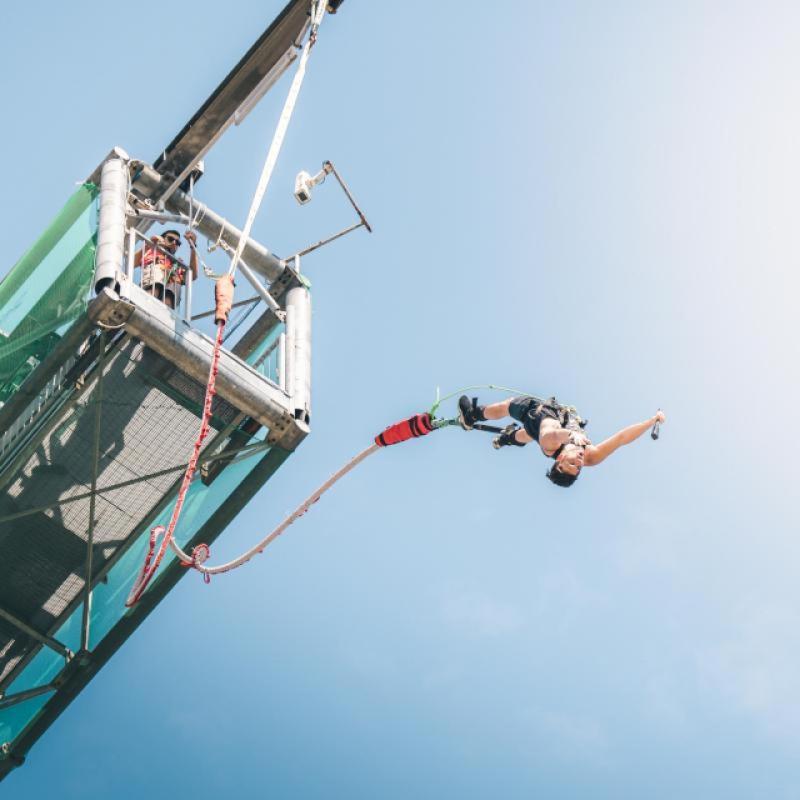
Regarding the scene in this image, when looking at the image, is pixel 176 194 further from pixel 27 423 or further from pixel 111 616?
pixel 111 616

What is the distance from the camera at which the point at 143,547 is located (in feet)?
63.7

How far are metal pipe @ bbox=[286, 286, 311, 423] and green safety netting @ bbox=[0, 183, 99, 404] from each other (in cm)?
288

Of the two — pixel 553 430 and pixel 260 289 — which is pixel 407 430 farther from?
pixel 260 289

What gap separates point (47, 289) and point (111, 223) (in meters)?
1.19

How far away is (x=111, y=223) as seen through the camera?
17781mm

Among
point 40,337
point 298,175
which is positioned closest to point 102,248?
point 40,337

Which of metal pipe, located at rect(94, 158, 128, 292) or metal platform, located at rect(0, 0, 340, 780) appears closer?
metal pipe, located at rect(94, 158, 128, 292)

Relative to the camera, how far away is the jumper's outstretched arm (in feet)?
49.7

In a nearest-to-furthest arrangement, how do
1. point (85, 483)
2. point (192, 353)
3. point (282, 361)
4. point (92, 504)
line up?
point (192, 353)
point (92, 504)
point (85, 483)
point (282, 361)

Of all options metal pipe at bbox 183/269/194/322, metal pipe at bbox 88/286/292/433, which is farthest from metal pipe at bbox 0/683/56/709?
metal pipe at bbox 183/269/194/322

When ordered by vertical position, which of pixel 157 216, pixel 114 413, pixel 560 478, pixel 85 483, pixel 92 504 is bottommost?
pixel 560 478

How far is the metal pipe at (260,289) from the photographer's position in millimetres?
19594

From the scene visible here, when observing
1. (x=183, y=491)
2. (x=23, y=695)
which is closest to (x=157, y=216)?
(x=183, y=491)

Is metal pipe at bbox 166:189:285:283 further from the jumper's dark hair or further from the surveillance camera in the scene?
the jumper's dark hair
